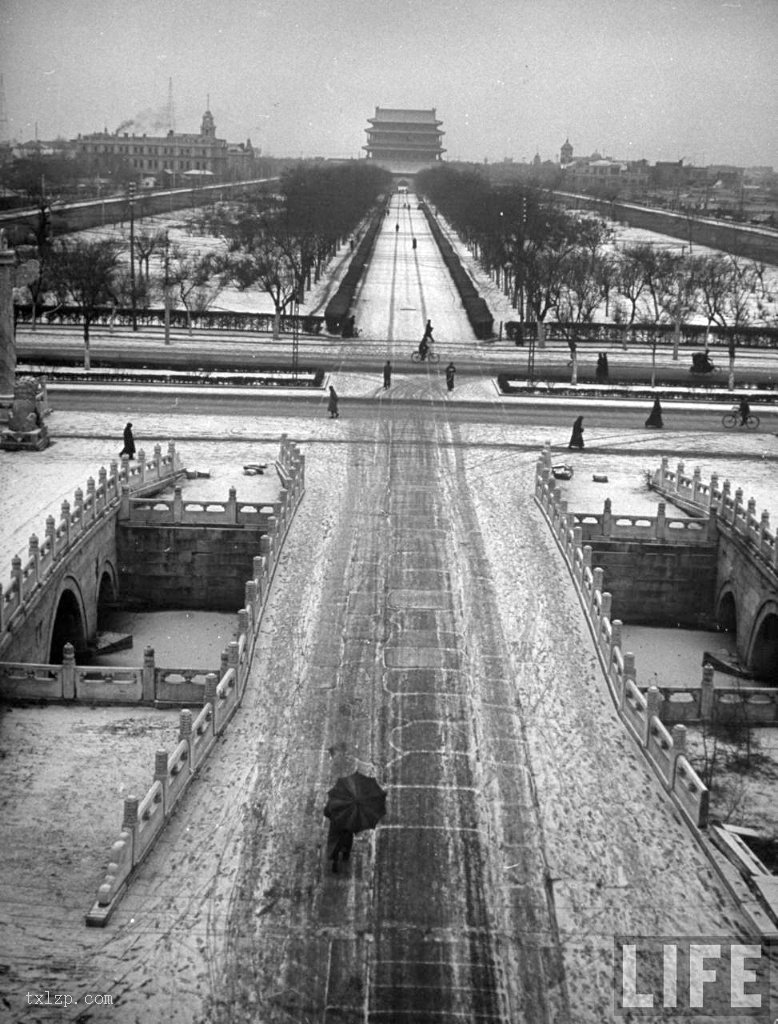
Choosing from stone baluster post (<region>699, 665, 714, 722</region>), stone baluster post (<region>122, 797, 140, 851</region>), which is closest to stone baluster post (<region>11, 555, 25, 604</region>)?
stone baluster post (<region>122, 797, 140, 851</region>)

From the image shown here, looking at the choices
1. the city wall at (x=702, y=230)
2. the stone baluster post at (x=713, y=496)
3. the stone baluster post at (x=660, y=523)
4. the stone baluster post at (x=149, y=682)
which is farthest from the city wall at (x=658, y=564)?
the city wall at (x=702, y=230)

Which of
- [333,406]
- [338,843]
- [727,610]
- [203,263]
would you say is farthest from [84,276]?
[338,843]

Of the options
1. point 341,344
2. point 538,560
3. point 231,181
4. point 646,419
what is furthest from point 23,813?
point 231,181

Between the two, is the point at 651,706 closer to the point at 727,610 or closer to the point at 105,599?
the point at 727,610

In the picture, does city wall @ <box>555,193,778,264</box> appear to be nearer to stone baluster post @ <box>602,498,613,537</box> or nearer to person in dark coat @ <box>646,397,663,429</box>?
person in dark coat @ <box>646,397,663,429</box>

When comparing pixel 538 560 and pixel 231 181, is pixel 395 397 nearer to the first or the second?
pixel 538 560

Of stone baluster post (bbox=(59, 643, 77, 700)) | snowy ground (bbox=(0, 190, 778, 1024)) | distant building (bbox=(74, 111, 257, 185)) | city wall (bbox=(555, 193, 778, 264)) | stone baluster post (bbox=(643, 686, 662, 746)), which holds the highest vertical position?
distant building (bbox=(74, 111, 257, 185))

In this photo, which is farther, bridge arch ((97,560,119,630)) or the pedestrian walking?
the pedestrian walking
